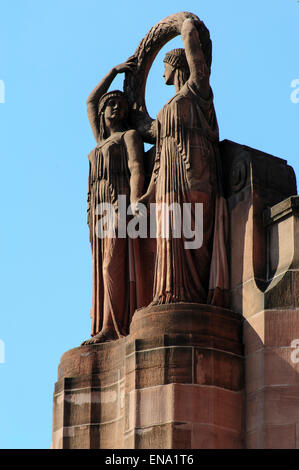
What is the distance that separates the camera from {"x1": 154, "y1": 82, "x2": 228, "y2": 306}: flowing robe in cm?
2475

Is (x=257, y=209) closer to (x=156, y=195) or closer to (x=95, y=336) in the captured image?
(x=156, y=195)

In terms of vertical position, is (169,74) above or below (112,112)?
above

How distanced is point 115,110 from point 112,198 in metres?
1.63

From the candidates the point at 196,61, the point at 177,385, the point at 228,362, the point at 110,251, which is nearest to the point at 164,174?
the point at 110,251

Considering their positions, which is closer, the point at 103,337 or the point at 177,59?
the point at 103,337

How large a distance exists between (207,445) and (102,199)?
16.9 ft

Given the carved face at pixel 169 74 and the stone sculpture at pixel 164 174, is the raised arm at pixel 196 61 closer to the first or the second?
the stone sculpture at pixel 164 174

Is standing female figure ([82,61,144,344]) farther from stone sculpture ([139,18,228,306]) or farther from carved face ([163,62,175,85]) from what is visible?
carved face ([163,62,175,85])

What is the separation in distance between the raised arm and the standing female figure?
4.93 ft

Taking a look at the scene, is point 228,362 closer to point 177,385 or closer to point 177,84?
point 177,385

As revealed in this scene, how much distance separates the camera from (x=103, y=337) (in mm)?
25766

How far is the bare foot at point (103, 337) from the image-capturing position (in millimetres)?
25703

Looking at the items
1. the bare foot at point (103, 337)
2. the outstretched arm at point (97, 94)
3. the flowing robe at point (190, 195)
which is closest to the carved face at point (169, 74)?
the flowing robe at point (190, 195)

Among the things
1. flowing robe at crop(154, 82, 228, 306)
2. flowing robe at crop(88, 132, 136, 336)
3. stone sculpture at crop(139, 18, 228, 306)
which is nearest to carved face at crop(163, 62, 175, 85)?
stone sculpture at crop(139, 18, 228, 306)
